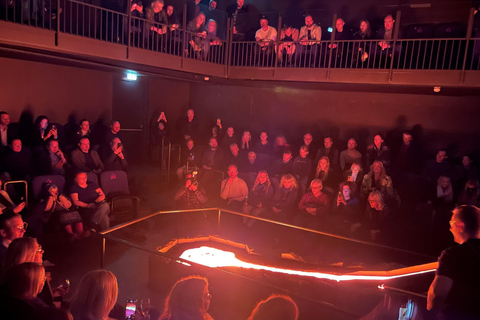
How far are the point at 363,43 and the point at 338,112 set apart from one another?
2.16 meters

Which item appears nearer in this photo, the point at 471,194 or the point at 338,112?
the point at 471,194

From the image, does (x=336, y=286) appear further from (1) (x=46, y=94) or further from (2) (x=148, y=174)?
(1) (x=46, y=94)

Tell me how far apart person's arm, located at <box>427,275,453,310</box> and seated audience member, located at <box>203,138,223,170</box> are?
274 inches

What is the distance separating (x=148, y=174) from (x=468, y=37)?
7.60 m

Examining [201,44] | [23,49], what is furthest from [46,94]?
[201,44]

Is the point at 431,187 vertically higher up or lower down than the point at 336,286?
higher up

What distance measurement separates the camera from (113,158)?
27.1 ft

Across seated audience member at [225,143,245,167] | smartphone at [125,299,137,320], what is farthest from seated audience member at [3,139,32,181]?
smartphone at [125,299,137,320]

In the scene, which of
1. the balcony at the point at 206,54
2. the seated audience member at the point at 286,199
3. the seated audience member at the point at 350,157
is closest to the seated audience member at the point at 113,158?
the balcony at the point at 206,54

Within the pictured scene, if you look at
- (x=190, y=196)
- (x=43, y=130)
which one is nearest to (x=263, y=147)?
(x=190, y=196)

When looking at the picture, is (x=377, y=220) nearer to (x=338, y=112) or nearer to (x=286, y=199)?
(x=286, y=199)

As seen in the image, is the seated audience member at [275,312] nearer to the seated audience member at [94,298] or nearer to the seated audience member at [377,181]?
the seated audience member at [94,298]

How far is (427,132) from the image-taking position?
9.91 metres

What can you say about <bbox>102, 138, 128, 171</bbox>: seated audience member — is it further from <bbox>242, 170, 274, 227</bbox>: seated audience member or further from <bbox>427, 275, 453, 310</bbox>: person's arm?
<bbox>427, 275, 453, 310</bbox>: person's arm
